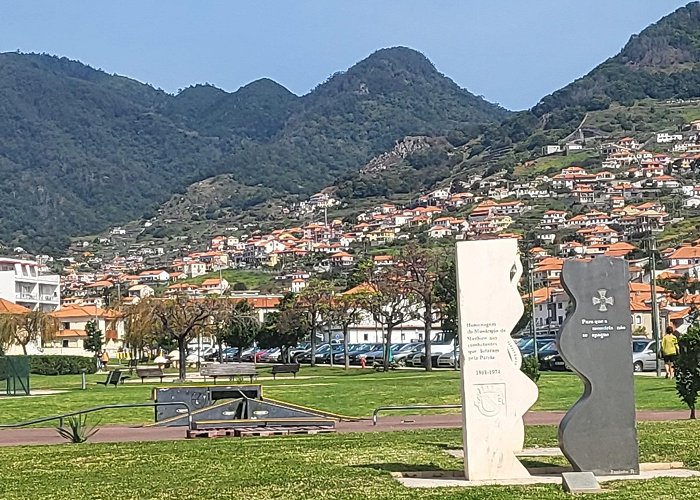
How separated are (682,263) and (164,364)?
222 ft

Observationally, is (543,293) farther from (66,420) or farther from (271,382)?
(66,420)

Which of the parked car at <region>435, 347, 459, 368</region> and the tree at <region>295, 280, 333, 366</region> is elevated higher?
the tree at <region>295, 280, 333, 366</region>

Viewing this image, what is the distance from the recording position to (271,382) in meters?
42.3

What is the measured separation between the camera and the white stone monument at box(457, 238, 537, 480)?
12383 mm

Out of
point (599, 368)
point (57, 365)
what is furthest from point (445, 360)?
point (599, 368)

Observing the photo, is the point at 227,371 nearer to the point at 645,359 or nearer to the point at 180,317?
the point at 180,317

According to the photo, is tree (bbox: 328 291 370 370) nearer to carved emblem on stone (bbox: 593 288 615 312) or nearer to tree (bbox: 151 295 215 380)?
tree (bbox: 151 295 215 380)

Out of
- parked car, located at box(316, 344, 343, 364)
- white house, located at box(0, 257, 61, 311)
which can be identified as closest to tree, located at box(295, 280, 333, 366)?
parked car, located at box(316, 344, 343, 364)

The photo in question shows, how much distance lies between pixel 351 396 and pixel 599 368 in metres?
19.3

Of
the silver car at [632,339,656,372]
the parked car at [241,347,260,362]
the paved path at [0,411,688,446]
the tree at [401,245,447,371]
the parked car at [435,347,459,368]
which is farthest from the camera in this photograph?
the parked car at [241,347,260,362]

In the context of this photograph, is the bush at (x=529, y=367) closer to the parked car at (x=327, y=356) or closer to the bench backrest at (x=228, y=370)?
the bench backrest at (x=228, y=370)

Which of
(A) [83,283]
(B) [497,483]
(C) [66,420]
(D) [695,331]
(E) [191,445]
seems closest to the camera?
(B) [497,483]

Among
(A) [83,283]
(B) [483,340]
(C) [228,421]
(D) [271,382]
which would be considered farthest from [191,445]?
(A) [83,283]

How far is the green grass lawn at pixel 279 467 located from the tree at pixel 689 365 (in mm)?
889
